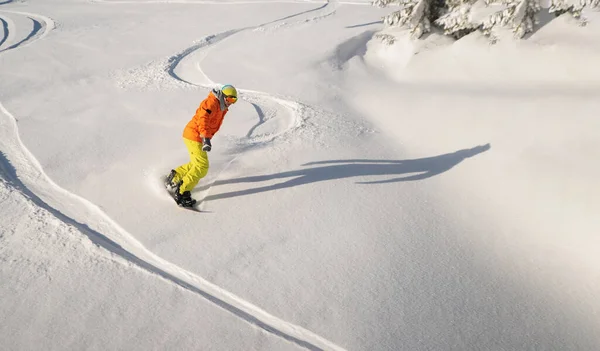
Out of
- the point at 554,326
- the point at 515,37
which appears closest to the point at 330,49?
the point at 515,37

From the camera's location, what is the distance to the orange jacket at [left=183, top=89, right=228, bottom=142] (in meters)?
5.92

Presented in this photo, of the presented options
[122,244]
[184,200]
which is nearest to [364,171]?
[184,200]

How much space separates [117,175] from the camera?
6867 mm

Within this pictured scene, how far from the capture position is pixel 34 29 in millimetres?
16844

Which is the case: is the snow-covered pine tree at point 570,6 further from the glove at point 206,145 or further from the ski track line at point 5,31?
the ski track line at point 5,31

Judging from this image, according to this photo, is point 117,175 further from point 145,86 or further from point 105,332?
point 145,86

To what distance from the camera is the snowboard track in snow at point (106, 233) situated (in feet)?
14.4

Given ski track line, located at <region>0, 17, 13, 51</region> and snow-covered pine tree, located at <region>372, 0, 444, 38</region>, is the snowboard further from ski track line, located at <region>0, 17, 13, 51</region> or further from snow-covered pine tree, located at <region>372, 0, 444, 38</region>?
ski track line, located at <region>0, 17, 13, 51</region>

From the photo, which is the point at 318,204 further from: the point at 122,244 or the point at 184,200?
the point at 122,244

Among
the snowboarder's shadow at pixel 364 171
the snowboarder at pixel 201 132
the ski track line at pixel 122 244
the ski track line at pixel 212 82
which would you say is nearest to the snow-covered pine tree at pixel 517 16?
the snowboarder's shadow at pixel 364 171

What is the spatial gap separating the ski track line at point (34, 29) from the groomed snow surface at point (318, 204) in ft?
8.99

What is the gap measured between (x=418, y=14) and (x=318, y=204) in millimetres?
7842

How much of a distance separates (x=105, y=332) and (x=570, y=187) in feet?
21.2

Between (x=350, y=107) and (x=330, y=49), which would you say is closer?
(x=350, y=107)
